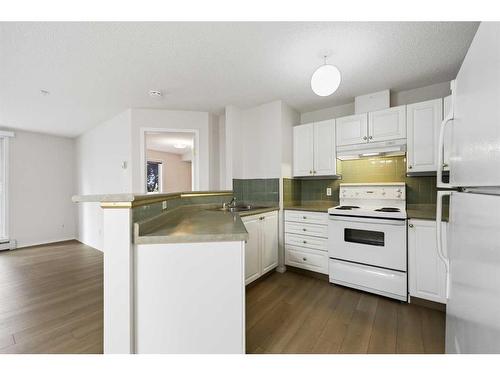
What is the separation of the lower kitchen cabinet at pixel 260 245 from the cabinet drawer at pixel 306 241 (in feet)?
0.60

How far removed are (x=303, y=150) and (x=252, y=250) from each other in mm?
1571

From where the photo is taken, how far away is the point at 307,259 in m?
2.63

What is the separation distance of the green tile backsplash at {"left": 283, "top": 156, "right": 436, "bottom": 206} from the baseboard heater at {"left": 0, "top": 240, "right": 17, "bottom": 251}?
17.6 feet

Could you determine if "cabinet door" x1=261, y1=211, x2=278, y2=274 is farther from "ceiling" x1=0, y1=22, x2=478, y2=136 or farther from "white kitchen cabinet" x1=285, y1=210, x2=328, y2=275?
"ceiling" x1=0, y1=22, x2=478, y2=136

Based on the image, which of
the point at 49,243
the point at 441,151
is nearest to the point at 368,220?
the point at 441,151

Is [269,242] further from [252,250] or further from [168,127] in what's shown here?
[168,127]

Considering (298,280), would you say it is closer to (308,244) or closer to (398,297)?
(308,244)

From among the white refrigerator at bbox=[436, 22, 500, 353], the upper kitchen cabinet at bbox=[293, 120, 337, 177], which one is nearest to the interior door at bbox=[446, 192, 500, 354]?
the white refrigerator at bbox=[436, 22, 500, 353]

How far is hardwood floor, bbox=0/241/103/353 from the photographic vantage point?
1.54 meters

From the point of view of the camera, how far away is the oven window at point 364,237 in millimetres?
2146

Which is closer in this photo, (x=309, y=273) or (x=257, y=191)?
(x=309, y=273)
